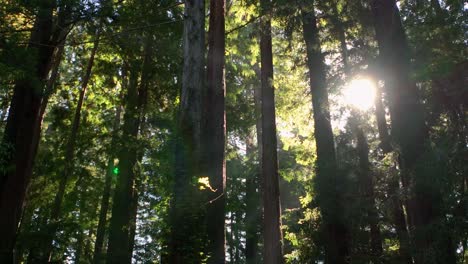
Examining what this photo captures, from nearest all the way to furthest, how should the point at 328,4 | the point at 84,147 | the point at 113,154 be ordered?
the point at 328,4 < the point at 113,154 < the point at 84,147

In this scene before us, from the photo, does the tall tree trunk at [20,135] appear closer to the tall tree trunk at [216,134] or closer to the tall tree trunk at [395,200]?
the tall tree trunk at [216,134]

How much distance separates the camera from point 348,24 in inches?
517

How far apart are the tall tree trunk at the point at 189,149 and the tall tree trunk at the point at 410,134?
4530 millimetres

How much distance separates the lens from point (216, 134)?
12.0 meters

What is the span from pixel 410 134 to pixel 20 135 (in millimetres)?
10563

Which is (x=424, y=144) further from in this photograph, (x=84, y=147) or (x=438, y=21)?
(x=84, y=147)

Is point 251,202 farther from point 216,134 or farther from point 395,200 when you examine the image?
point 395,200

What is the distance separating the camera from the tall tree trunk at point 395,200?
8.75 meters

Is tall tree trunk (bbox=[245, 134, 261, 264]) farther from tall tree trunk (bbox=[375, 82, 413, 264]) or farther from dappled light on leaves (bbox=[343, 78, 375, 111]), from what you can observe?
dappled light on leaves (bbox=[343, 78, 375, 111])

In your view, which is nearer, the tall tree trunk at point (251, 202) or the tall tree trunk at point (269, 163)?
the tall tree trunk at point (269, 163)

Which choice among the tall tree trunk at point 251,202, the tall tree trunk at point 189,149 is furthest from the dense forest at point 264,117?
the tall tree trunk at point 251,202

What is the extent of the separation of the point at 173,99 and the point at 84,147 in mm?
4068

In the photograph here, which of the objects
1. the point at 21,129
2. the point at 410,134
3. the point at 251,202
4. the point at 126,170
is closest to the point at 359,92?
the point at 410,134

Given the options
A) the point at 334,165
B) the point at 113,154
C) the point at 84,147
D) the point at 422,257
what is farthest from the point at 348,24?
the point at 84,147
